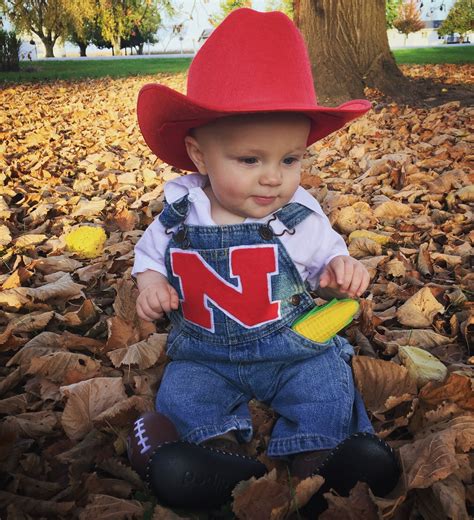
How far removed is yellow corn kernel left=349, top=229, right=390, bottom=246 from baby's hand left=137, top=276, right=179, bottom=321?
4.46 ft

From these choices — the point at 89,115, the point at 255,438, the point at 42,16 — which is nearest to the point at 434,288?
the point at 255,438

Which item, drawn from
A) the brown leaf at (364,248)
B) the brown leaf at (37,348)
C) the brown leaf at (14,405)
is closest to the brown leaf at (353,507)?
the brown leaf at (14,405)

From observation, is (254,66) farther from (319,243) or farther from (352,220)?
(352,220)

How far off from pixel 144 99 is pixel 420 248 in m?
1.62

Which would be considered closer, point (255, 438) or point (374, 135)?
point (255, 438)

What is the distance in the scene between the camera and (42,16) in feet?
47.1

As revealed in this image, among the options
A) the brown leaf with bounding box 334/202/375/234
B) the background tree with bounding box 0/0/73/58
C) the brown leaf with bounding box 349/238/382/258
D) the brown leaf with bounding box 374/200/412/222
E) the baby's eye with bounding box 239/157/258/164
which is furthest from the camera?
the background tree with bounding box 0/0/73/58

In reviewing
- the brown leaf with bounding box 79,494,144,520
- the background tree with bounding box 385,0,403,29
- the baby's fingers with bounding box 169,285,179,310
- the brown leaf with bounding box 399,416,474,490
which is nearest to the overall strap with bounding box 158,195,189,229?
the baby's fingers with bounding box 169,285,179,310

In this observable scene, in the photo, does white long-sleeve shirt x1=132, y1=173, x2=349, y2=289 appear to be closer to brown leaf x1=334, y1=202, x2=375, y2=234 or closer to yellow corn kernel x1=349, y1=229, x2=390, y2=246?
yellow corn kernel x1=349, y1=229, x2=390, y2=246

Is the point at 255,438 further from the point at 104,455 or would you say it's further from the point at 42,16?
the point at 42,16

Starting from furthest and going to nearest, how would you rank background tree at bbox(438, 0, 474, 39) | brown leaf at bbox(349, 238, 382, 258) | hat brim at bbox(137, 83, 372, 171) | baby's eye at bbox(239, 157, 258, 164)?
background tree at bbox(438, 0, 474, 39)
brown leaf at bbox(349, 238, 382, 258)
baby's eye at bbox(239, 157, 258, 164)
hat brim at bbox(137, 83, 372, 171)

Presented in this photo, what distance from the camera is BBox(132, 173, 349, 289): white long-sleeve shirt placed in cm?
169

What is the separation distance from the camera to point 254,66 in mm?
1482

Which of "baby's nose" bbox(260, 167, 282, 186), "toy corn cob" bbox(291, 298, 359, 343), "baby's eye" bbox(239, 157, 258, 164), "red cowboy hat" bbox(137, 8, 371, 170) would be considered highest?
"red cowboy hat" bbox(137, 8, 371, 170)
